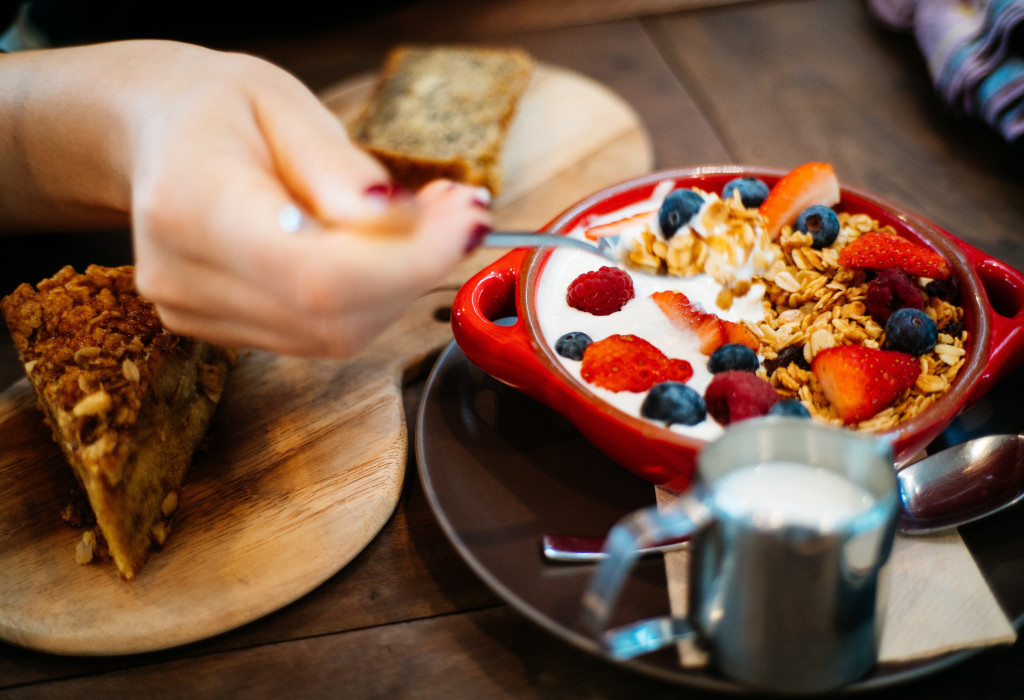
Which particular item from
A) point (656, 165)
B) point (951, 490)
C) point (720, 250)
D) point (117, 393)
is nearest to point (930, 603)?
point (951, 490)

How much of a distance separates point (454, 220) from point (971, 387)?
2.16 ft

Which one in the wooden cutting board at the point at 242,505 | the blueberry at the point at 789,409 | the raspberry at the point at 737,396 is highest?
the blueberry at the point at 789,409

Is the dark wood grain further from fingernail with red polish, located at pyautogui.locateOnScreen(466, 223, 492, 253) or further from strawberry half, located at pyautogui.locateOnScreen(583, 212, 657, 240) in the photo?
fingernail with red polish, located at pyautogui.locateOnScreen(466, 223, 492, 253)

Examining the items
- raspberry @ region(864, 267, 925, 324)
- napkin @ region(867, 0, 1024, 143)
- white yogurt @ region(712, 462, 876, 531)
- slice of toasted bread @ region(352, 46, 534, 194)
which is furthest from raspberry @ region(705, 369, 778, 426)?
napkin @ region(867, 0, 1024, 143)

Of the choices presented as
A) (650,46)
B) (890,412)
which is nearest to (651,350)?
(890,412)

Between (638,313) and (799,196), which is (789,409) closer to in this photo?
(638,313)

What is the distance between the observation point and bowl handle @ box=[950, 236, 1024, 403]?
1022mm

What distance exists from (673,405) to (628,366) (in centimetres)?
9

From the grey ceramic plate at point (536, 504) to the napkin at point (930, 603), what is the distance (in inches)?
0.6

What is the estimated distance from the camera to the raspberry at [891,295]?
3.58 ft

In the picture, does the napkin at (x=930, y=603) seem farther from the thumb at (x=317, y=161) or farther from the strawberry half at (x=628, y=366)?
Answer: the thumb at (x=317, y=161)

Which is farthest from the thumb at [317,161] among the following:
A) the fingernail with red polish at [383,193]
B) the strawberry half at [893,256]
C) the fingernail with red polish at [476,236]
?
the strawberry half at [893,256]

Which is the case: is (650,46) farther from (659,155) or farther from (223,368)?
(223,368)

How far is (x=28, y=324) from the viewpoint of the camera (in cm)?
115
